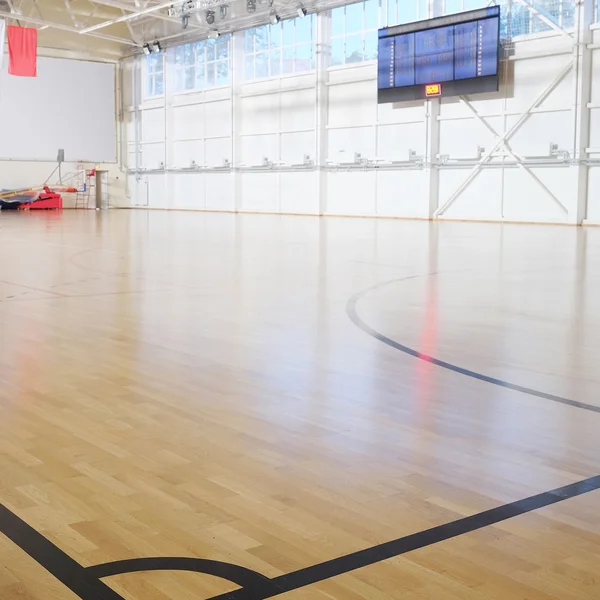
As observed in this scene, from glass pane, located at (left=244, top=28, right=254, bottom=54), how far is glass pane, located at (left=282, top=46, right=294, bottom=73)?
2.42 meters

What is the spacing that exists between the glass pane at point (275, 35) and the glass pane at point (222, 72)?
3.16m

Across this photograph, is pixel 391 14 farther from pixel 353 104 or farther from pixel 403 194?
pixel 403 194

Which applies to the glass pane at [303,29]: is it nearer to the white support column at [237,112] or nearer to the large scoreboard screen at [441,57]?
the white support column at [237,112]

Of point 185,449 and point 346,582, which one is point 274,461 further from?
point 346,582

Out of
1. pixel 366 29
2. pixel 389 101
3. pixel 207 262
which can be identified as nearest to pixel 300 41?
pixel 366 29

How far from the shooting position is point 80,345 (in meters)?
7.24

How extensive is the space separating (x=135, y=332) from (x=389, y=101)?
1001 inches

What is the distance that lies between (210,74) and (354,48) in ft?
31.7

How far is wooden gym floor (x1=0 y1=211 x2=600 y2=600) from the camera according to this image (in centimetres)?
304

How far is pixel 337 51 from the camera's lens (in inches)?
1368

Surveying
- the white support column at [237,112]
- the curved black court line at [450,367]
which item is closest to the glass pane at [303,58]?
the white support column at [237,112]

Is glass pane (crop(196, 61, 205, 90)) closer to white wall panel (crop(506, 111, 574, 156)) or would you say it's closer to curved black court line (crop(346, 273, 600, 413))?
white wall panel (crop(506, 111, 574, 156))

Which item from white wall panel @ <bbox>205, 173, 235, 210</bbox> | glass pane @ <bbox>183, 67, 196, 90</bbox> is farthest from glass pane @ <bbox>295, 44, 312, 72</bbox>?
glass pane @ <bbox>183, 67, 196, 90</bbox>

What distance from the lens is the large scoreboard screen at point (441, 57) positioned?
28312mm
